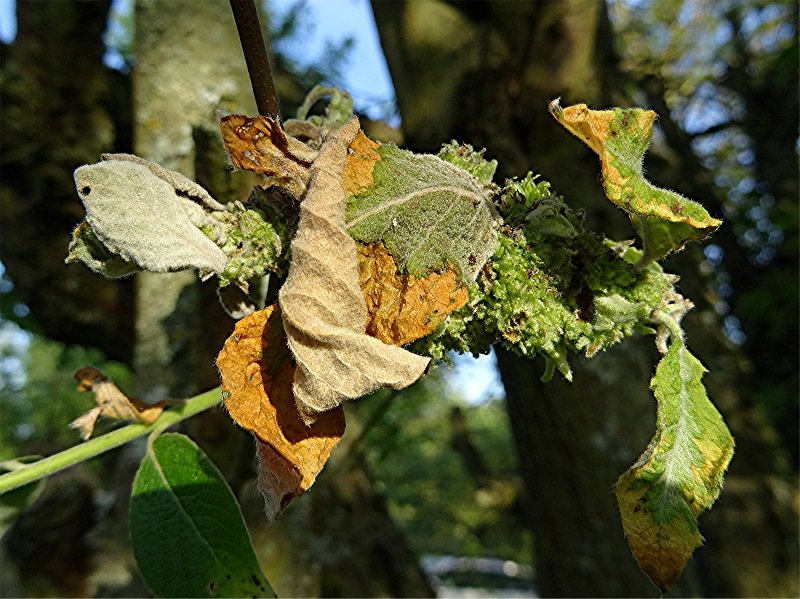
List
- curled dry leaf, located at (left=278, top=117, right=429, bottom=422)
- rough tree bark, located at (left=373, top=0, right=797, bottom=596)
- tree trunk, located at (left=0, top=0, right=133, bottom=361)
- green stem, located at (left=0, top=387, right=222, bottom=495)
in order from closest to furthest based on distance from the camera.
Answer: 1. curled dry leaf, located at (left=278, top=117, right=429, bottom=422)
2. green stem, located at (left=0, top=387, right=222, bottom=495)
3. rough tree bark, located at (left=373, top=0, right=797, bottom=596)
4. tree trunk, located at (left=0, top=0, right=133, bottom=361)

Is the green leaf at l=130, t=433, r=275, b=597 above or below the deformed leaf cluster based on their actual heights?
below

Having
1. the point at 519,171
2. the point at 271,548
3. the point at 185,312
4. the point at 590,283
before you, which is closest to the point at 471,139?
the point at 519,171

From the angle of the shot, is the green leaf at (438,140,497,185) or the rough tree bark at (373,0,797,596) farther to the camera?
the rough tree bark at (373,0,797,596)

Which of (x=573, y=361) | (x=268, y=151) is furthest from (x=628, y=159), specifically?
(x=573, y=361)

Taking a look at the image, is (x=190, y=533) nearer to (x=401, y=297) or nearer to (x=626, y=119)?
(x=401, y=297)

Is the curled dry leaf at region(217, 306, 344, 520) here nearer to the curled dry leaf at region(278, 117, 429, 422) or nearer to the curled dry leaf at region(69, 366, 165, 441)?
the curled dry leaf at region(278, 117, 429, 422)

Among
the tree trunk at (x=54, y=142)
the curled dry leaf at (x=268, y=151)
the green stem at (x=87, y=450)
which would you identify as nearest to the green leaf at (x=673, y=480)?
the curled dry leaf at (x=268, y=151)

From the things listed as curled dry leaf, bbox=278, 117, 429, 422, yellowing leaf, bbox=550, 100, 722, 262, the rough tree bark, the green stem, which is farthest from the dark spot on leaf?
the rough tree bark

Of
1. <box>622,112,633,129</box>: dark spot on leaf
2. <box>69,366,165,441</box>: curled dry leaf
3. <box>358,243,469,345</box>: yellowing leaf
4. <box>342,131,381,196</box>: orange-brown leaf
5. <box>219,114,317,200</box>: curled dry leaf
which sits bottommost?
<box>69,366,165,441</box>: curled dry leaf
